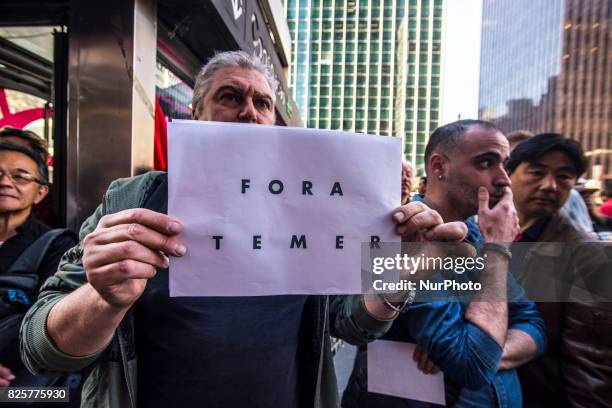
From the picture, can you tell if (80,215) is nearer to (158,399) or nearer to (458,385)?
(158,399)

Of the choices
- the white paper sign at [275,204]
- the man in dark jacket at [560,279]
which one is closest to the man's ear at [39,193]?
the white paper sign at [275,204]

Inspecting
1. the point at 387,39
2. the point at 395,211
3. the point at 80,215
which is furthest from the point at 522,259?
the point at 387,39

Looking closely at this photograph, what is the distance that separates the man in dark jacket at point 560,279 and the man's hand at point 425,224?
26.7 inches

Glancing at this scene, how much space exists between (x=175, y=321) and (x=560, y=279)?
148 centimetres

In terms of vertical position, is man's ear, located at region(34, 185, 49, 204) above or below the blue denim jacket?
above

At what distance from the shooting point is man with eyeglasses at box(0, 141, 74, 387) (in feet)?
5.14

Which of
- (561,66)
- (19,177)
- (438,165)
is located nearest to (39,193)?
(19,177)

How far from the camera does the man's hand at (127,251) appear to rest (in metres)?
0.71

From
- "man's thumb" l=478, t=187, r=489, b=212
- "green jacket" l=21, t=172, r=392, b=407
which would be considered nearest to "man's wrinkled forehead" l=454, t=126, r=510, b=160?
"man's thumb" l=478, t=187, r=489, b=212

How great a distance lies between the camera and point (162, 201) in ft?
3.49

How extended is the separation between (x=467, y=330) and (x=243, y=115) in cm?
114

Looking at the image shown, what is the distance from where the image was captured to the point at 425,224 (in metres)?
0.85

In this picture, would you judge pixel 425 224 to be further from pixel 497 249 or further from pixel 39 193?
pixel 39 193

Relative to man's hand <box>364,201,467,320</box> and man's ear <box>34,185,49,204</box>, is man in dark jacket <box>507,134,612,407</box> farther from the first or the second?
man's ear <box>34,185,49,204</box>
